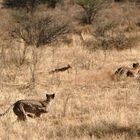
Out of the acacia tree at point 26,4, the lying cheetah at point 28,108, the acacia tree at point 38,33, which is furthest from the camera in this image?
the acacia tree at point 26,4

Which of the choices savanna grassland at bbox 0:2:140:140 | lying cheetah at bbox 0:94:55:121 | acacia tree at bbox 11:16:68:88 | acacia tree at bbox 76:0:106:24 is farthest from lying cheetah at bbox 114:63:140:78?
acacia tree at bbox 76:0:106:24

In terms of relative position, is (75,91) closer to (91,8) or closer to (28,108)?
(28,108)

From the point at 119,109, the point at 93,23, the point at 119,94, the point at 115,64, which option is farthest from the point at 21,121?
the point at 93,23

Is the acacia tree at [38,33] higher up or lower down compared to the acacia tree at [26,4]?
lower down

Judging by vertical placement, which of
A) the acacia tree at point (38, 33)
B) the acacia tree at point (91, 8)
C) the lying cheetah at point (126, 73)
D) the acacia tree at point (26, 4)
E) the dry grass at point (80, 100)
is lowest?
the dry grass at point (80, 100)

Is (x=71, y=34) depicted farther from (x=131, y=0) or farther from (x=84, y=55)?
(x=131, y=0)

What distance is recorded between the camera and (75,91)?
14.1 m

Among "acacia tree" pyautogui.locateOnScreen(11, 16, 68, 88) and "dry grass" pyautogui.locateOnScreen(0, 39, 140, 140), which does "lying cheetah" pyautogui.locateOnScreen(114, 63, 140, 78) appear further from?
"acacia tree" pyautogui.locateOnScreen(11, 16, 68, 88)

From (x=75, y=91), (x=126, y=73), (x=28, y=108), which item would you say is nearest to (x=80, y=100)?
(x=75, y=91)

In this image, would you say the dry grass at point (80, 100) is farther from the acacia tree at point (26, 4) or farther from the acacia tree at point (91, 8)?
the acacia tree at point (26, 4)

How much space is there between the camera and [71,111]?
38.0ft

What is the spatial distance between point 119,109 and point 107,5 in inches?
1325

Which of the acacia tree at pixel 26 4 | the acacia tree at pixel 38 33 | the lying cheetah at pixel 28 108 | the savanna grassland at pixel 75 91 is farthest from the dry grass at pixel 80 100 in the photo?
the acacia tree at pixel 26 4

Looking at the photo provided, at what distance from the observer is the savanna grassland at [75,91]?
9750 mm
